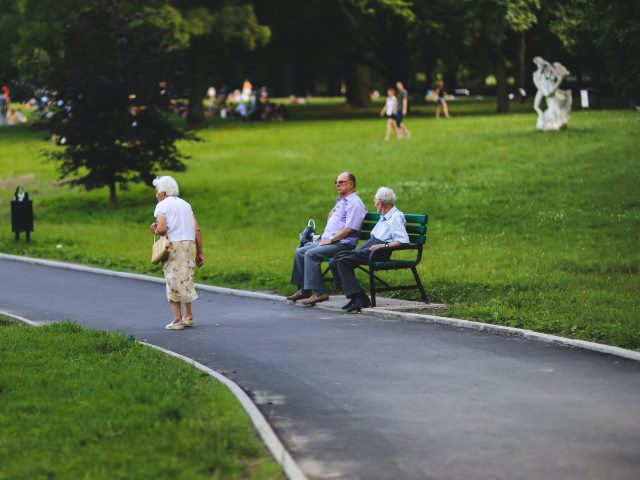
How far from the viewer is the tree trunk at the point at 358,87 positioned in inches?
2805

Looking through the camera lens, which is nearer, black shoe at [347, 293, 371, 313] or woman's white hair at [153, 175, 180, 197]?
woman's white hair at [153, 175, 180, 197]


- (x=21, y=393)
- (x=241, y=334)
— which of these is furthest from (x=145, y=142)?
(x=21, y=393)

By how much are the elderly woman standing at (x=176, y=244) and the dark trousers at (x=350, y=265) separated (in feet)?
6.03

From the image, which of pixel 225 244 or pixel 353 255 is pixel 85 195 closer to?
pixel 225 244

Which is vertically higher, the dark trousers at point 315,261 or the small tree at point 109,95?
the small tree at point 109,95

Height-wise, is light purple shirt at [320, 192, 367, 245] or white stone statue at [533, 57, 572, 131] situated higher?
white stone statue at [533, 57, 572, 131]

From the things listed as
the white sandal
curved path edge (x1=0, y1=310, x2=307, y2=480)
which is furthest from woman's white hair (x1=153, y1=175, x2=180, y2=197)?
curved path edge (x1=0, y1=310, x2=307, y2=480)

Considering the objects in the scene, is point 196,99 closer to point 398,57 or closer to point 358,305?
point 398,57

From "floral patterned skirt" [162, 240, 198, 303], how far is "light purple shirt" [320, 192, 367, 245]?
2.39 m

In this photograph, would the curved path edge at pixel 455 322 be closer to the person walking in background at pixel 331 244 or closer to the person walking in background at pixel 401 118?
the person walking in background at pixel 331 244

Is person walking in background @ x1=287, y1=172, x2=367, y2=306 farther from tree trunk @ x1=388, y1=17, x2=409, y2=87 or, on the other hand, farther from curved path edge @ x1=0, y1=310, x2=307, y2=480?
tree trunk @ x1=388, y1=17, x2=409, y2=87

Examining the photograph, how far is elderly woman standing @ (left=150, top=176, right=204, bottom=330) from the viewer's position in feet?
45.7

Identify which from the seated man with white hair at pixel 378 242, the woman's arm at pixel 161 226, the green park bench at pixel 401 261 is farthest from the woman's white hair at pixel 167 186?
the green park bench at pixel 401 261

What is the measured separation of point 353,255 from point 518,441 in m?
7.40
